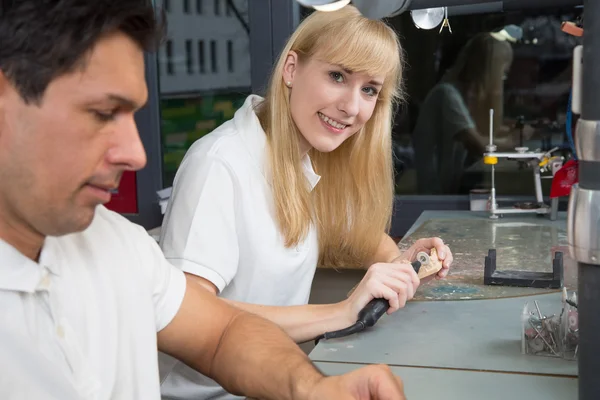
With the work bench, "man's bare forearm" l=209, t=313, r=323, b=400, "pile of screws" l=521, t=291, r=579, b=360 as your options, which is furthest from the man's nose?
"pile of screws" l=521, t=291, r=579, b=360

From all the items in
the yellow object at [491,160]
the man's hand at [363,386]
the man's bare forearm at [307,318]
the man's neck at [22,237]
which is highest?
the man's neck at [22,237]

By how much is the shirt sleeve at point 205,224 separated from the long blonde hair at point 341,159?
5.5 inches

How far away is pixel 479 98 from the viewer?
3.18 m

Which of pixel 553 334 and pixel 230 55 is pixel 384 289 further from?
pixel 230 55

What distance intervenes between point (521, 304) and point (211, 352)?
0.73 m

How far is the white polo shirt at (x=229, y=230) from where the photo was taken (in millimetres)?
1653

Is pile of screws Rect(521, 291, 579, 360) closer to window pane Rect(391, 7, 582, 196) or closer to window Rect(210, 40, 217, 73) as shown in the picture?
window pane Rect(391, 7, 582, 196)

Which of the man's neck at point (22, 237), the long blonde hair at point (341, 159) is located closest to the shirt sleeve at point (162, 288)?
the man's neck at point (22, 237)

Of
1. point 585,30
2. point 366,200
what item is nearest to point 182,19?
point 366,200

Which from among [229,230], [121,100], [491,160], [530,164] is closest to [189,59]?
[491,160]

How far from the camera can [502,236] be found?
8.02ft

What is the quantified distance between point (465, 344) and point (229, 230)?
1.84 ft

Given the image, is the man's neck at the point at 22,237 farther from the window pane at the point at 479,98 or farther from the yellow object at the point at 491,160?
the window pane at the point at 479,98

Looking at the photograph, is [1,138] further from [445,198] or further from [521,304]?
[445,198]
